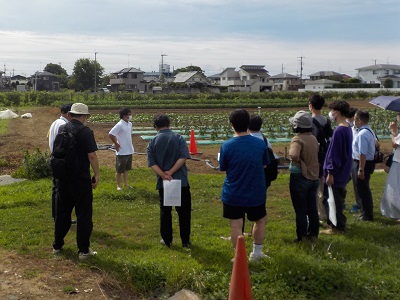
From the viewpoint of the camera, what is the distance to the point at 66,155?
5145 millimetres

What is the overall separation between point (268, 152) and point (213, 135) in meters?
14.3

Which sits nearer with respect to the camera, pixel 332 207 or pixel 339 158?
pixel 339 158

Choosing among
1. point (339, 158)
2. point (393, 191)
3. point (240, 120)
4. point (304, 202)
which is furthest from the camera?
point (393, 191)

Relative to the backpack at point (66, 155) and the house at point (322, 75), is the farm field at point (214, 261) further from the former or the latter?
the house at point (322, 75)

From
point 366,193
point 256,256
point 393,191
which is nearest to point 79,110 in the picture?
point 256,256

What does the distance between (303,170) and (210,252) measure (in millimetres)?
1434

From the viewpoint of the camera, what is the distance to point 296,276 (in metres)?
4.55

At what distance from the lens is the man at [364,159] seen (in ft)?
21.6

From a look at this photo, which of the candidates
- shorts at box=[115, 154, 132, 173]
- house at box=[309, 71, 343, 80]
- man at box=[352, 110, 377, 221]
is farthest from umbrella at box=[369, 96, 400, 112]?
house at box=[309, 71, 343, 80]

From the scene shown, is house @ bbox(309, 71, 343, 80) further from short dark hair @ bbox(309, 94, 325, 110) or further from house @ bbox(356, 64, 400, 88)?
short dark hair @ bbox(309, 94, 325, 110)

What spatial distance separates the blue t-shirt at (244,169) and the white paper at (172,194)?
0.75 meters

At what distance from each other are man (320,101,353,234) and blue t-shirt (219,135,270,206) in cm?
138

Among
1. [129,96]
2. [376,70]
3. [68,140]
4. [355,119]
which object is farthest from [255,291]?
[376,70]

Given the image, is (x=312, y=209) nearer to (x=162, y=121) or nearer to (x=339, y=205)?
(x=339, y=205)
